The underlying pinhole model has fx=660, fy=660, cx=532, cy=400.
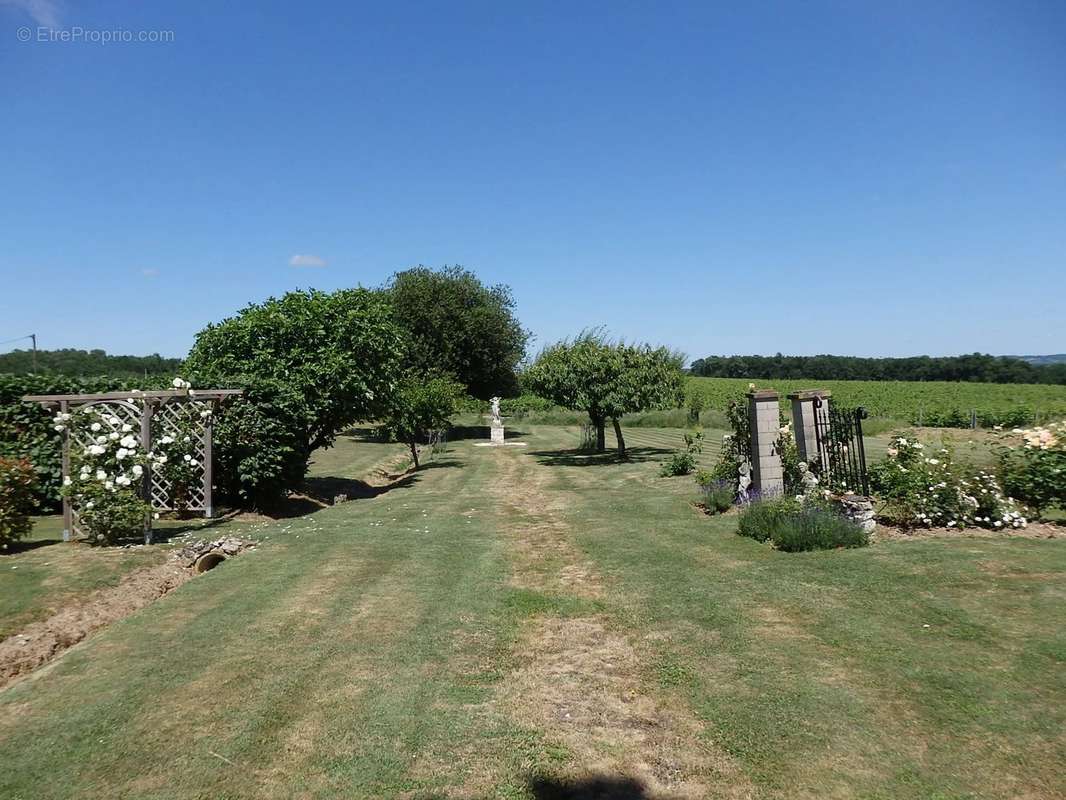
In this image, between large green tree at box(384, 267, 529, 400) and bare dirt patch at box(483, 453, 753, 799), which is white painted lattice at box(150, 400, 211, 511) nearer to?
bare dirt patch at box(483, 453, 753, 799)

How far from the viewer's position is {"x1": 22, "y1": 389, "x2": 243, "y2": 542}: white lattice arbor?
10133mm

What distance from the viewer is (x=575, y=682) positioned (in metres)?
5.05

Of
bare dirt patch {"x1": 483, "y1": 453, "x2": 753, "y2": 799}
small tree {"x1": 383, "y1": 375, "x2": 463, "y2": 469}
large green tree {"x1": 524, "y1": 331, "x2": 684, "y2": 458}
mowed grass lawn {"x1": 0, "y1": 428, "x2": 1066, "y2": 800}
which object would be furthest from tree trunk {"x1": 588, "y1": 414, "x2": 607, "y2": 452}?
bare dirt patch {"x1": 483, "y1": 453, "x2": 753, "y2": 799}

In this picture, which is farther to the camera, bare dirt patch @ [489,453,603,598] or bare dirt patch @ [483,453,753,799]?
bare dirt patch @ [489,453,603,598]

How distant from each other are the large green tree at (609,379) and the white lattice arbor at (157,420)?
14.1m

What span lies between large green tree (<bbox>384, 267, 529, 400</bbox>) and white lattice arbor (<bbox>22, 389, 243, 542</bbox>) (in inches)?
1049

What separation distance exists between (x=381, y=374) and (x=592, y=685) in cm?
1432

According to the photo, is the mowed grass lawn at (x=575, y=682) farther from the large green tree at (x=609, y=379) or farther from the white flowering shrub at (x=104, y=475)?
the large green tree at (x=609, y=379)

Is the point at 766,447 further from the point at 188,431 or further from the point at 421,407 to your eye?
the point at 421,407

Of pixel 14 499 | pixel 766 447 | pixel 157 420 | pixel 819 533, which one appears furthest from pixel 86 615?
pixel 766 447

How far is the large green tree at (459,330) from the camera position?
4078cm

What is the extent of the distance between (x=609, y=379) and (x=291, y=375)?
467 inches

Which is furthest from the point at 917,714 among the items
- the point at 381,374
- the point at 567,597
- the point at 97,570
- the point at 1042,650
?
the point at 381,374

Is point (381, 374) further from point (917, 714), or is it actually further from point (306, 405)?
point (917, 714)
